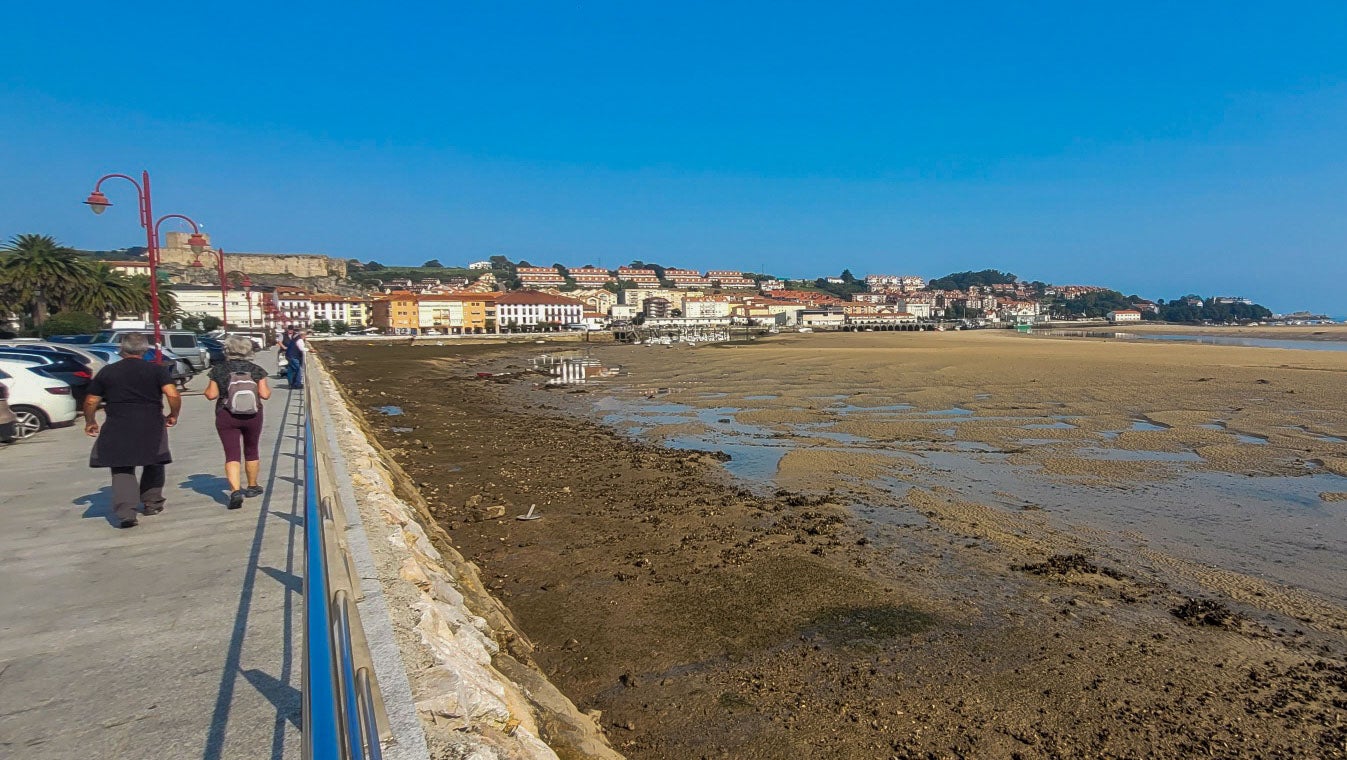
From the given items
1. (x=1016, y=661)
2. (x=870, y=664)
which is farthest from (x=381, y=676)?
(x=1016, y=661)

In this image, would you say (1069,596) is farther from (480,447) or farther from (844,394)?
(844,394)

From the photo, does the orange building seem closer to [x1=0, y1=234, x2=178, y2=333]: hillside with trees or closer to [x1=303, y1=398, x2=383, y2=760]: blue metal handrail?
[x1=0, y1=234, x2=178, y2=333]: hillside with trees

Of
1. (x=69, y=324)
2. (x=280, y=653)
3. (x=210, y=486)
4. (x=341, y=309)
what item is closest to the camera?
(x=280, y=653)

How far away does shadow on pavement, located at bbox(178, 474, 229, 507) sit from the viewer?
6793 mm

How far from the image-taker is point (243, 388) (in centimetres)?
647

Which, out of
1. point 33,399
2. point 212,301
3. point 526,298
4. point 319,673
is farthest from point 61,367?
point 212,301

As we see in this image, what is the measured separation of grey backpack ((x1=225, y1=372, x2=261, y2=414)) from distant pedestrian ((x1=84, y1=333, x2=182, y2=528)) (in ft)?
1.75

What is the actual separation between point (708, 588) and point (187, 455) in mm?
6961

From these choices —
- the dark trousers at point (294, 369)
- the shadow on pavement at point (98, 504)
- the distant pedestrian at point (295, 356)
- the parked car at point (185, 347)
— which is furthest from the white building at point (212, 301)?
the shadow on pavement at point (98, 504)

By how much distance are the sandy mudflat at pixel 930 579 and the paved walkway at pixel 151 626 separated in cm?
201

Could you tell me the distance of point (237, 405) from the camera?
640cm

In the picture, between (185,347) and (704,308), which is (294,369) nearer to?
(185,347)

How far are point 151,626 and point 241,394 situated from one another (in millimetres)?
3002

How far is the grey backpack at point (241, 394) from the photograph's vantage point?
6398mm
